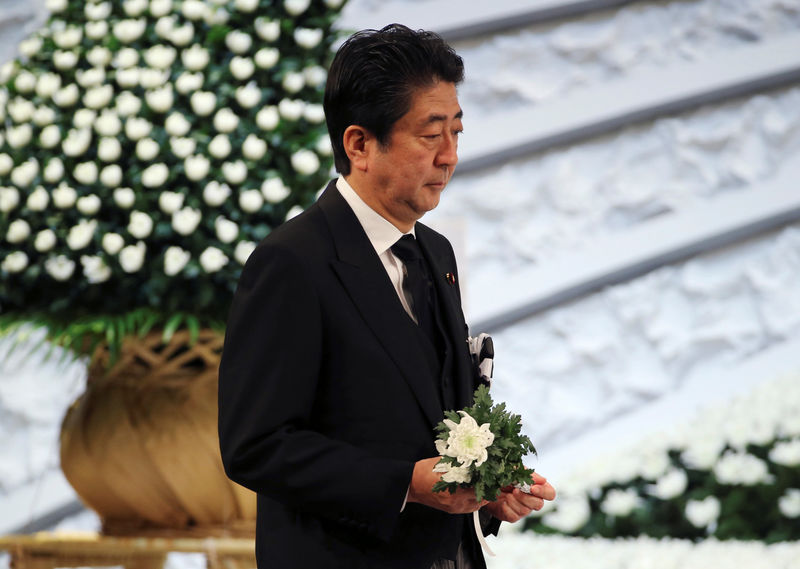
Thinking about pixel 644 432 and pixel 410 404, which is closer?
pixel 410 404

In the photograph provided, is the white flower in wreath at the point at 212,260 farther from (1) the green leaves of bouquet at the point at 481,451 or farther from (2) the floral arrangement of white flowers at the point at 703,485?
(2) the floral arrangement of white flowers at the point at 703,485

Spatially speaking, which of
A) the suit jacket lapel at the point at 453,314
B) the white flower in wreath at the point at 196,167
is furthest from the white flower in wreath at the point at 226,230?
the suit jacket lapel at the point at 453,314

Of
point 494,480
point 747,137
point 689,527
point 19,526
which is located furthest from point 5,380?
point 747,137

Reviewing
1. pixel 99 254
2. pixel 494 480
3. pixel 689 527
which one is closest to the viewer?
pixel 494 480

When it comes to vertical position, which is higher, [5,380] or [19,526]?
[5,380]

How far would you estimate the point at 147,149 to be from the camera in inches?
83.4

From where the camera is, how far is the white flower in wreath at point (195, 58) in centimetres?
219

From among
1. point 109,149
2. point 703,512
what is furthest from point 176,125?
point 703,512

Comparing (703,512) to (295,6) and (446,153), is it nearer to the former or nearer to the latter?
(295,6)

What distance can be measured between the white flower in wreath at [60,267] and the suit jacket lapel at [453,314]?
96 centimetres

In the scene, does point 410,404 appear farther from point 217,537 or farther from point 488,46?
point 488,46

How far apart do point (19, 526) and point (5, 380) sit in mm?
534

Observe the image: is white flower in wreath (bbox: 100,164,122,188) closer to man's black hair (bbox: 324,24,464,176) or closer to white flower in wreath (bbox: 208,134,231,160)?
white flower in wreath (bbox: 208,134,231,160)

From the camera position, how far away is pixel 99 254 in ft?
6.88
